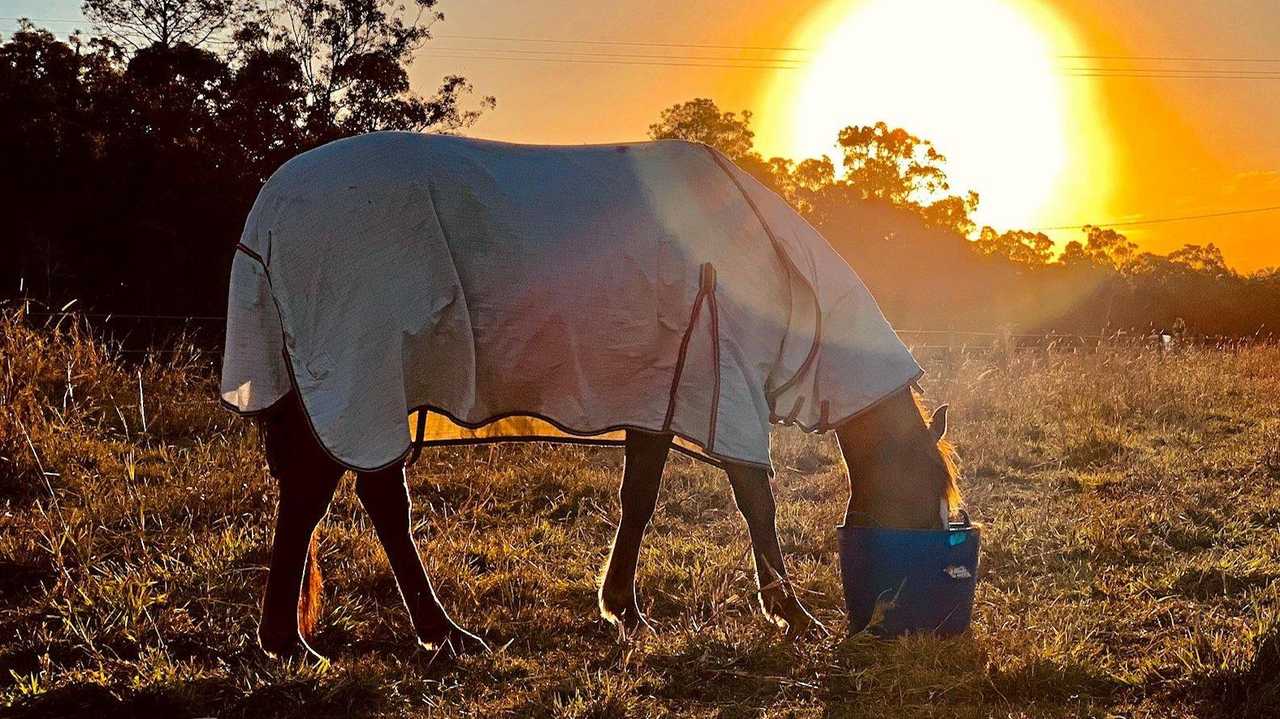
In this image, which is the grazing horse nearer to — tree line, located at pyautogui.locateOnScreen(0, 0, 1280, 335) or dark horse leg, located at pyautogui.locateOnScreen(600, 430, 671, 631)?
dark horse leg, located at pyautogui.locateOnScreen(600, 430, 671, 631)

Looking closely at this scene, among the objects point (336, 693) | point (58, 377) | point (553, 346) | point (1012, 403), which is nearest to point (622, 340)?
point (553, 346)

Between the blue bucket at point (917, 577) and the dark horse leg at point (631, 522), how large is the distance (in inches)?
32.9

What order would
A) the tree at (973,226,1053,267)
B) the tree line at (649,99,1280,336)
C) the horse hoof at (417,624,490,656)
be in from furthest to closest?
the tree at (973,226,1053,267), the tree line at (649,99,1280,336), the horse hoof at (417,624,490,656)

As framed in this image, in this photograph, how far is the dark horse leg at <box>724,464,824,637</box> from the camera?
4.18 m

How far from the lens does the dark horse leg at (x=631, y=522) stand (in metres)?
4.29

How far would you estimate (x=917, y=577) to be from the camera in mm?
3914

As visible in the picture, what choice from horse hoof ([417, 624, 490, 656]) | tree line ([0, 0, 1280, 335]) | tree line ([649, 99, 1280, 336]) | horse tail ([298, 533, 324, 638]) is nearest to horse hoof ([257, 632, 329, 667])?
horse tail ([298, 533, 324, 638])

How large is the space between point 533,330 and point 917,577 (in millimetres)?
1662

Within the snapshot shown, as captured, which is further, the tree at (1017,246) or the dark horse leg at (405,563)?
the tree at (1017,246)

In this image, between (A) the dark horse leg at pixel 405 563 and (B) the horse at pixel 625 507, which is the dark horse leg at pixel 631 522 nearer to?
(B) the horse at pixel 625 507

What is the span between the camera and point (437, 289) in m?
3.74

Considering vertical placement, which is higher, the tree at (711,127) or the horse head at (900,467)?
the tree at (711,127)

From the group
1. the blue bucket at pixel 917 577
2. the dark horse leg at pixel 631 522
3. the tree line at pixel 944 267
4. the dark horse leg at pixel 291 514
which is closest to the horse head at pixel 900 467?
the blue bucket at pixel 917 577

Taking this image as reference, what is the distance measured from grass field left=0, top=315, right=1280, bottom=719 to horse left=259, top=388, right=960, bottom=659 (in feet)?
0.41
